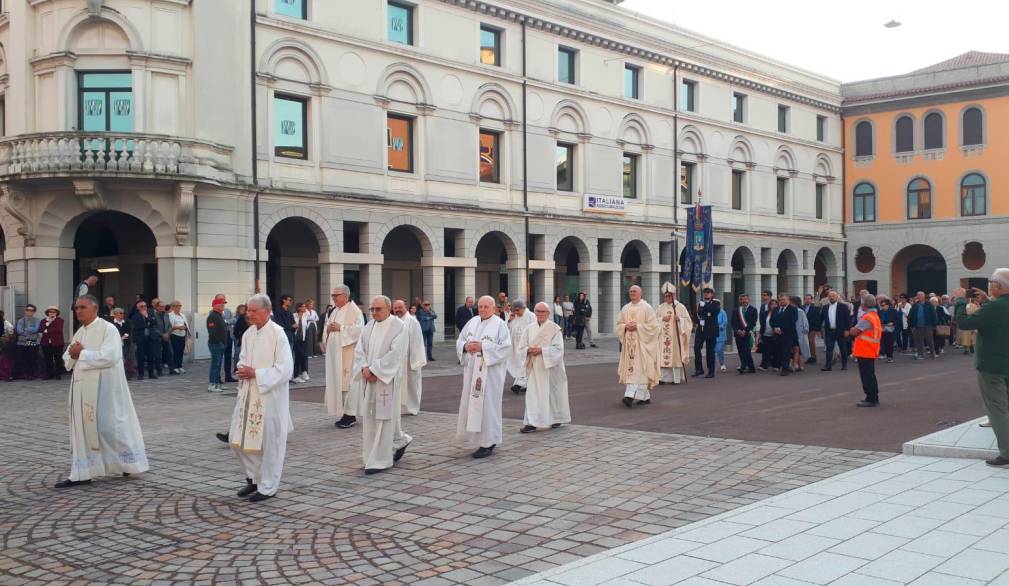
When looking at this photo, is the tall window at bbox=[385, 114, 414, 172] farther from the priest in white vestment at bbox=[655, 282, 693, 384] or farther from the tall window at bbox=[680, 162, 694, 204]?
the tall window at bbox=[680, 162, 694, 204]

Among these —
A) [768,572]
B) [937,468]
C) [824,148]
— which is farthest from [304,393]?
[824,148]

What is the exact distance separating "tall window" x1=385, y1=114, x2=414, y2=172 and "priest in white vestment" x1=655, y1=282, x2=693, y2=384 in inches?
542

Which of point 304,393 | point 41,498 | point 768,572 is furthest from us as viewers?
point 304,393

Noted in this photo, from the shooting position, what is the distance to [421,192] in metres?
29.5

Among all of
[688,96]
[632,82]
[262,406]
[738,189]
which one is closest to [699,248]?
[262,406]

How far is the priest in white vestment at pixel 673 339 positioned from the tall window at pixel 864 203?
35191mm

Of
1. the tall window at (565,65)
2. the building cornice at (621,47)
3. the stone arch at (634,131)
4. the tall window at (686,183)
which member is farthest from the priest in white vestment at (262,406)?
the tall window at (686,183)

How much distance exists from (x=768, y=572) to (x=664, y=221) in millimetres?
34210

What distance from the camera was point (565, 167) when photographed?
114 feet

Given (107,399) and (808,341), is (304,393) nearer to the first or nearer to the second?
(107,399)

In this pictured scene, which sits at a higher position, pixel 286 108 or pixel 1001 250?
pixel 286 108

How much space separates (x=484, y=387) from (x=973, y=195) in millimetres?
44308

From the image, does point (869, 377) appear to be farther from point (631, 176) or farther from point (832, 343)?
point (631, 176)

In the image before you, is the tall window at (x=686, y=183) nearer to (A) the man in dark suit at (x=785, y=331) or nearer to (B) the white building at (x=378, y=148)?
(B) the white building at (x=378, y=148)
